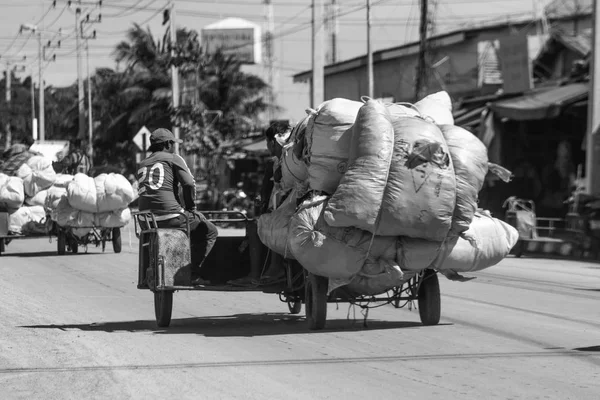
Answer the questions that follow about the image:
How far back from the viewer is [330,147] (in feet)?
31.8

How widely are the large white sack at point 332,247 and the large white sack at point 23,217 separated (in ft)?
49.1

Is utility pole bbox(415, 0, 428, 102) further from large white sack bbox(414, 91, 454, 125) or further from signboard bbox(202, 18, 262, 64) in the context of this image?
signboard bbox(202, 18, 262, 64)

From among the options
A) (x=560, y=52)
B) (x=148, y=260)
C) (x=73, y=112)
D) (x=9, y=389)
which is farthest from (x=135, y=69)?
(x=9, y=389)

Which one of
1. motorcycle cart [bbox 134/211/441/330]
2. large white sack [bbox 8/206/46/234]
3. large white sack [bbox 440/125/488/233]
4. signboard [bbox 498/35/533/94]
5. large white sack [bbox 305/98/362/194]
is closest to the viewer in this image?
large white sack [bbox 440/125/488/233]

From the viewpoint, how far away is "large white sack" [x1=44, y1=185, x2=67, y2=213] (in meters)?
22.0

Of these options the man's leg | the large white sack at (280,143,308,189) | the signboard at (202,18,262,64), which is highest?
the signboard at (202,18,262,64)

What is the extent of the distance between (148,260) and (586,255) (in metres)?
14.0

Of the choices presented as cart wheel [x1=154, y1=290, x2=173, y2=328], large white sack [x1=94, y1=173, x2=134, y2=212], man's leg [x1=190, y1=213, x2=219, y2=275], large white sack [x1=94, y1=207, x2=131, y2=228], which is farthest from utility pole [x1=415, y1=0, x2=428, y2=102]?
cart wheel [x1=154, y1=290, x2=173, y2=328]

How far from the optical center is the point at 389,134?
9.41 metres

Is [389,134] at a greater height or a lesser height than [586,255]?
greater

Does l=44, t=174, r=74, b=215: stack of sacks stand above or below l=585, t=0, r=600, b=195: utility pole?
below

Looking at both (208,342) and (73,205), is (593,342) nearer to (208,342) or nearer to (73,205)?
(208,342)

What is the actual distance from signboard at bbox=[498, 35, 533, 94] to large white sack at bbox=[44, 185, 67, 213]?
50.5 feet

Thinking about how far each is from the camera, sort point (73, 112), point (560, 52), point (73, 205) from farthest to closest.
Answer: point (73, 112) < point (560, 52) < point (73, 205)
